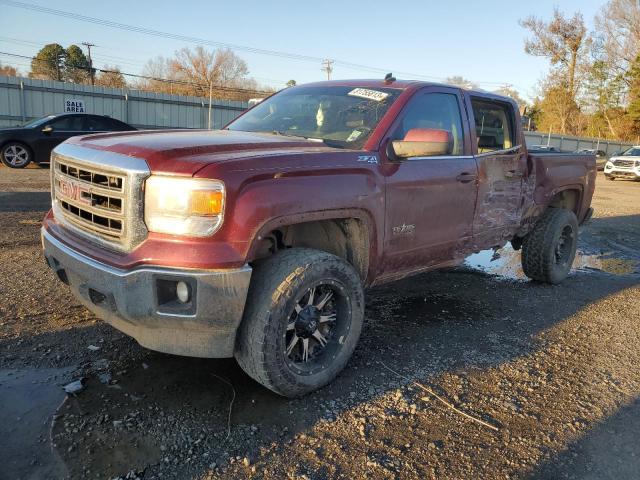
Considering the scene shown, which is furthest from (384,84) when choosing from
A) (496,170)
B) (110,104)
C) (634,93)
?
(634,93)

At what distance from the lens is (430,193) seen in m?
3.84

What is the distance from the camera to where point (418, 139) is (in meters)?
3.58

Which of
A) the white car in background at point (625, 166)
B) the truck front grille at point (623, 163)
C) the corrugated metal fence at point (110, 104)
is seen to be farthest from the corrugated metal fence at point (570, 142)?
the corrugated metal fence at point (110, 104)

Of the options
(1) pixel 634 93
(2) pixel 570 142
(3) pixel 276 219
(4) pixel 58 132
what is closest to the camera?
(3) pixel 276 219

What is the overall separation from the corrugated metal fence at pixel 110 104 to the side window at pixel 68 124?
337 inches

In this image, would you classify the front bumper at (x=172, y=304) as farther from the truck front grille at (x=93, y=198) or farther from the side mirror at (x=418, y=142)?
the side mirror at (x=418, y=142)

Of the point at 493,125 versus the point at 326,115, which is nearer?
the point at 326,115

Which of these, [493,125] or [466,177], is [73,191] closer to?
[466,177]

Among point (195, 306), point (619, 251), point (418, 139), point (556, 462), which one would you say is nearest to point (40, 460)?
point (195, 306)

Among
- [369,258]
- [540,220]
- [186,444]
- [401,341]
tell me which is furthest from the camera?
[540,220]

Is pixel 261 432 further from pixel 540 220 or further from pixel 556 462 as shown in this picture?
pixel 540 220

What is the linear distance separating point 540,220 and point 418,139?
284cm

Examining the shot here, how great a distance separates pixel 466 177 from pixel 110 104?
2224 centimetres

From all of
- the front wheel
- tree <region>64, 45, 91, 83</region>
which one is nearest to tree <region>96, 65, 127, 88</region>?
tree <region>64, 45, 91, 83</region>
